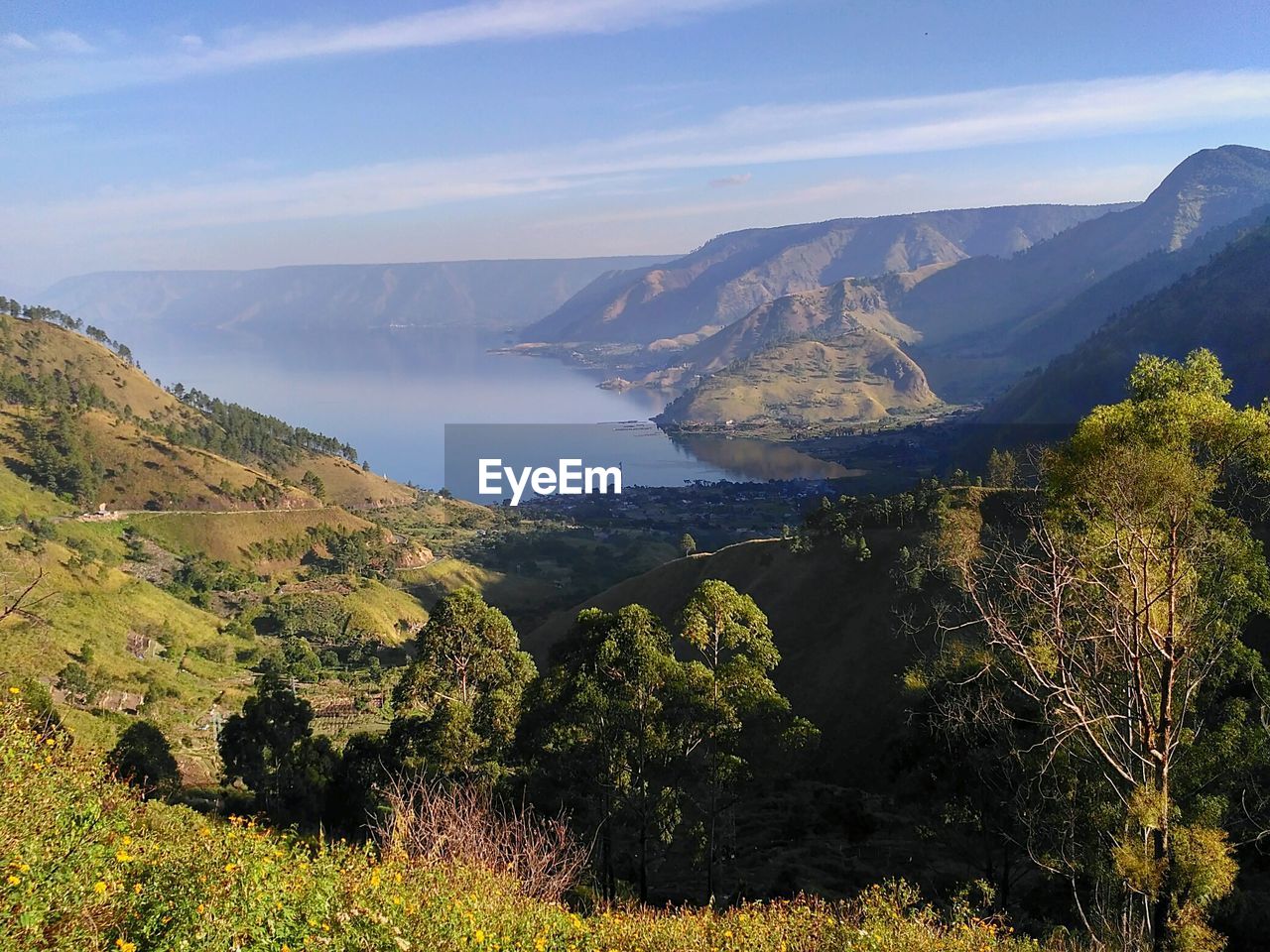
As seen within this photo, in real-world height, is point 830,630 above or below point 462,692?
below

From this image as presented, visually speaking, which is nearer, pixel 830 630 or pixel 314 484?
pixel 830 630

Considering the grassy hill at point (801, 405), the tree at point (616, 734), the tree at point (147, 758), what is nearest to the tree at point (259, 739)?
the tree at point (147, 758)

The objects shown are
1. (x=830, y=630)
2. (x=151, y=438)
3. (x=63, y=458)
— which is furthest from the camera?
(x=151, y=438)

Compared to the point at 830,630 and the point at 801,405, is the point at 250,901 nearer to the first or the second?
the point at 830,630

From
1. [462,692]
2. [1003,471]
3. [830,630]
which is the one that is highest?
[1003,471]

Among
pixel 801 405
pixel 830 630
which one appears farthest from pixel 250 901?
pixel 801 405

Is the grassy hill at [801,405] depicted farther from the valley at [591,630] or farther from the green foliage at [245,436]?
the green foliage at [245,436]
